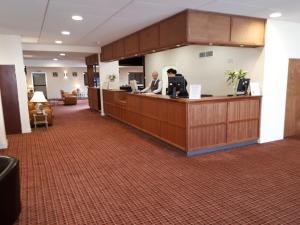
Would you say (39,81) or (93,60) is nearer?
(93,60)

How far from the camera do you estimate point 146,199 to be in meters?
2.77

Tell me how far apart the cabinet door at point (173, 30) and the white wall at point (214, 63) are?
193 centimetres

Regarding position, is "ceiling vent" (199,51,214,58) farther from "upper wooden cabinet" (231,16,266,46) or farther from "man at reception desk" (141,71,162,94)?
"upper wooden cabinet" (231,16,266,46)

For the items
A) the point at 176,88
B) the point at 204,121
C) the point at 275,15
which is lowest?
A: the point at 204,121

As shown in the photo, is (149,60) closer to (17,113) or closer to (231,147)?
(17,113)

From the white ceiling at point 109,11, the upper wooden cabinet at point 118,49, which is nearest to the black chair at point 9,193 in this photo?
the white ceiling at point 109,11

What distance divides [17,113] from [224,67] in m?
5.81

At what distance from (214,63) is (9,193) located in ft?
19.0

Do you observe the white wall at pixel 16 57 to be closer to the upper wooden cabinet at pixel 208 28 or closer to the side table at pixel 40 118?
the side table at pixel 40 118

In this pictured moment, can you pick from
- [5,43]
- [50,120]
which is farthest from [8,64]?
[50,120]

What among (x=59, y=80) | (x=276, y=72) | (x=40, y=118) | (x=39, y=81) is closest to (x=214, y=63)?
(x=276, y=72)

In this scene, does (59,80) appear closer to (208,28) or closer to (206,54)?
(206,54)

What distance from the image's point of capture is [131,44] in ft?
19.5

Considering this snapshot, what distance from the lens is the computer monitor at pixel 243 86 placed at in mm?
4749
